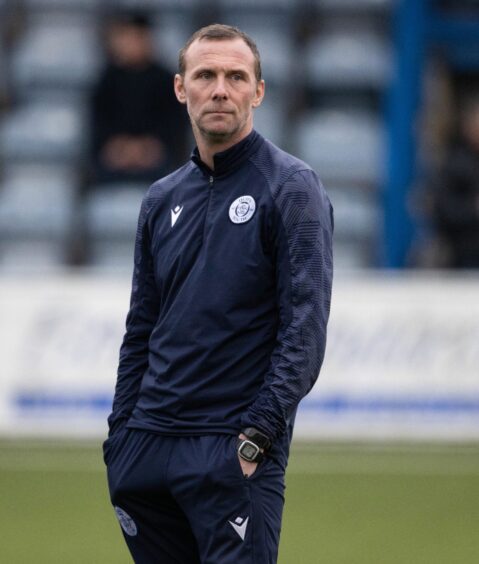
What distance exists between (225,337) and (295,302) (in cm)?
22

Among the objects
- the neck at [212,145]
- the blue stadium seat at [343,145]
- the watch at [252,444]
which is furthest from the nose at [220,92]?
the blue stadium seat at [343,145]

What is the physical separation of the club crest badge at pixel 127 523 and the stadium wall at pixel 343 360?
606 centimetres

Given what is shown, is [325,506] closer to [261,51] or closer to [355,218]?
[355,218]

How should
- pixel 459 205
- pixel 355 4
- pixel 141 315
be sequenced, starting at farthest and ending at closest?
pixel 355 4 → pixel 459 205 → pixel 141 315

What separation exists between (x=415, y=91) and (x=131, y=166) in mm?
2631

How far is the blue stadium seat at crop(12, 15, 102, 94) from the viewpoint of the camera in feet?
46.3

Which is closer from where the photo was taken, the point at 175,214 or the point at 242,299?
the point at 242,299

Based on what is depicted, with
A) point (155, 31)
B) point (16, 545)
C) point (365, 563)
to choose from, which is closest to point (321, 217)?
point (365, 563)

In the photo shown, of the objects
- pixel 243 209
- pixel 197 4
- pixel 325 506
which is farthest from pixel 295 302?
pixel 197 4

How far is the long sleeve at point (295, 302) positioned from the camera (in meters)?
4.02

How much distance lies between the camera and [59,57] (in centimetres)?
1423

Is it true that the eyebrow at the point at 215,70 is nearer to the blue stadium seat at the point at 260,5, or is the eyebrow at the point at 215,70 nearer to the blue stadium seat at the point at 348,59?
the blue stadium seat at the point at 348,59

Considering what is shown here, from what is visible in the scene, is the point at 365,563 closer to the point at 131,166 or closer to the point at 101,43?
the point at 131,166

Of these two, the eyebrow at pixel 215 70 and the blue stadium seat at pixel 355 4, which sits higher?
the blue stadium seat at pixel 355 4
